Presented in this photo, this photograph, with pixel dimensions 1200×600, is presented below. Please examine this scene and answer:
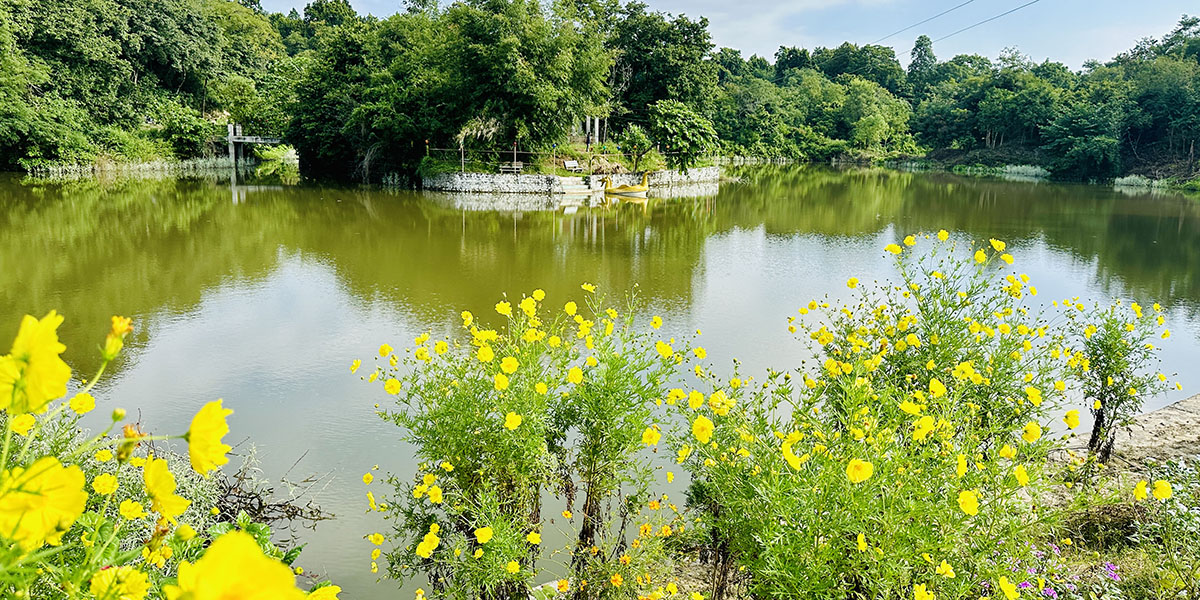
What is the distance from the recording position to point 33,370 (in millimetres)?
588

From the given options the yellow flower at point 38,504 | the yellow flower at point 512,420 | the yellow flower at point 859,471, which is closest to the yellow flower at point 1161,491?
the yellow flower at point 859,471

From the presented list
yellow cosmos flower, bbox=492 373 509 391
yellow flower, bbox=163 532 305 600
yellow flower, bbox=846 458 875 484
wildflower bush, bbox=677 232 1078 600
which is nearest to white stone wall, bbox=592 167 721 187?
yellow cosmos flower, bbox=492 373 509 391

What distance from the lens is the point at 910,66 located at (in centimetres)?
6034

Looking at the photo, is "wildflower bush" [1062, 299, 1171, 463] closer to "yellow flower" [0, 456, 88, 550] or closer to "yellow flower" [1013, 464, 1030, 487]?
"yellow flower" [1013, 464, 1030, 487]

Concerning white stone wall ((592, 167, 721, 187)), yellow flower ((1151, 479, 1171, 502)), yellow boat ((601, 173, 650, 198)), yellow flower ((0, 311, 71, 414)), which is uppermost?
white stone wall ((592, 167, 721, 187))

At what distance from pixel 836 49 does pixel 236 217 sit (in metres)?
51.5

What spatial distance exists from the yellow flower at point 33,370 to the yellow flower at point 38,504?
6cm

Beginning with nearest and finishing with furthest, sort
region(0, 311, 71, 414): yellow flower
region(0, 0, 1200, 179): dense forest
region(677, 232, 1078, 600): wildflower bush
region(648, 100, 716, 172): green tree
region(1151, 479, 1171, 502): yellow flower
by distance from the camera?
1. region(0, 311, 71, 414): yellow flower
2. region(1151, 479, 1171, 502): yellow flower
3. region(677, 232, 1078, 600): wildflower bush
4. region(0, 0, 1200, 179): dense forest
5. region(648, 100, 716, 172): green tree

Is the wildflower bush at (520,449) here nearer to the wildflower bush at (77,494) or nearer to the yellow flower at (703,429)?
the yellow flower at (703,429)

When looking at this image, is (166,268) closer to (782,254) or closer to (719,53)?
(782,254)

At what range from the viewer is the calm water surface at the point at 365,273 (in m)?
4.57

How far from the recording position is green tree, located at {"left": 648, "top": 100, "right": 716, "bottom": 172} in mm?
19344

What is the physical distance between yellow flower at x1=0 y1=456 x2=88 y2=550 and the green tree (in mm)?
19310

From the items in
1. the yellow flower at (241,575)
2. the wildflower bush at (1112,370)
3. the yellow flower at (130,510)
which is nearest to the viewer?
the yellow flower at (241,575)
